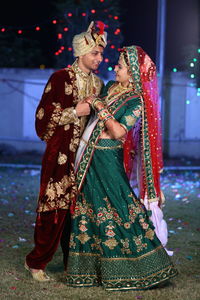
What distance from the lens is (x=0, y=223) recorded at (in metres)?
6.83

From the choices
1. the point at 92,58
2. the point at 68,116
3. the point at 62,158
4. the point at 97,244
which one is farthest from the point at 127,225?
the point at 92,58

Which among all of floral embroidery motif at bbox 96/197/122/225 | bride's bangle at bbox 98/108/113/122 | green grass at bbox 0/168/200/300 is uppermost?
bride's bangle at bbox 98/108/113/122

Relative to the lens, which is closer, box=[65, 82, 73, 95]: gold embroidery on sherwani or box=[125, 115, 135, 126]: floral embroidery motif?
box=[125, 115, 135, 126]: floral embroidery motif

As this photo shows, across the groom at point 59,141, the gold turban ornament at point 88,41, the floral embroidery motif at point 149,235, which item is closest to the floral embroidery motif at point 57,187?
the groom at point 59,141

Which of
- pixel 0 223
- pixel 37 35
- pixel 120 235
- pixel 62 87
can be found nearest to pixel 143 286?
pixel 120 235

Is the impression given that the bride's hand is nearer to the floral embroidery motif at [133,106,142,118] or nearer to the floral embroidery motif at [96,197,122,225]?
the floral embroidery motif at [133,106,142,118]

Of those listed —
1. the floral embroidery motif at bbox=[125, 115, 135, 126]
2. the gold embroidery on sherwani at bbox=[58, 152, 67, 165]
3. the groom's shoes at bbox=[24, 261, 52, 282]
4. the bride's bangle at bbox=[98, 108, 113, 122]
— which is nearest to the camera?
the bride's bangle at bbox=[98, 108, 113, 122]

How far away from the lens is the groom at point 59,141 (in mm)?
4375

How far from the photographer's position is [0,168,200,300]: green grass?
425 cm

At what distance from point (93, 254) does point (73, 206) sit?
40cm

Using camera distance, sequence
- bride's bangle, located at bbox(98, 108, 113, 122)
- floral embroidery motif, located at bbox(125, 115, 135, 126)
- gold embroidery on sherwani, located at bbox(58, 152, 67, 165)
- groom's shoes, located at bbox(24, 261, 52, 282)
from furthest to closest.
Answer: groom's shoes, located at bbox(24, 261, 52, 282)
gold embroidery on sherwani, located at bbox(58, 152, 67, 165)
floral embroidery motif, located at bbox(125, 115, 135, 126)
bride's bangle, located at bbox(98, 108, 113, 122)

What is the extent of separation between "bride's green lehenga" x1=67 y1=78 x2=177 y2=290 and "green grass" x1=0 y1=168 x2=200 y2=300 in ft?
0.40

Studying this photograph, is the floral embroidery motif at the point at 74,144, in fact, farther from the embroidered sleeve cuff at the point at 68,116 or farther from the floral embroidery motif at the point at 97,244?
the floral embroidery motif at the point at 97,244

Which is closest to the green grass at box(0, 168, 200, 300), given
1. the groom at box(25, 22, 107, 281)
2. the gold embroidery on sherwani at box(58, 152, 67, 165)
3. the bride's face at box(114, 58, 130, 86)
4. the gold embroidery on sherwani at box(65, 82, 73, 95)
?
the groom at box(25, 22, 107, 281)
